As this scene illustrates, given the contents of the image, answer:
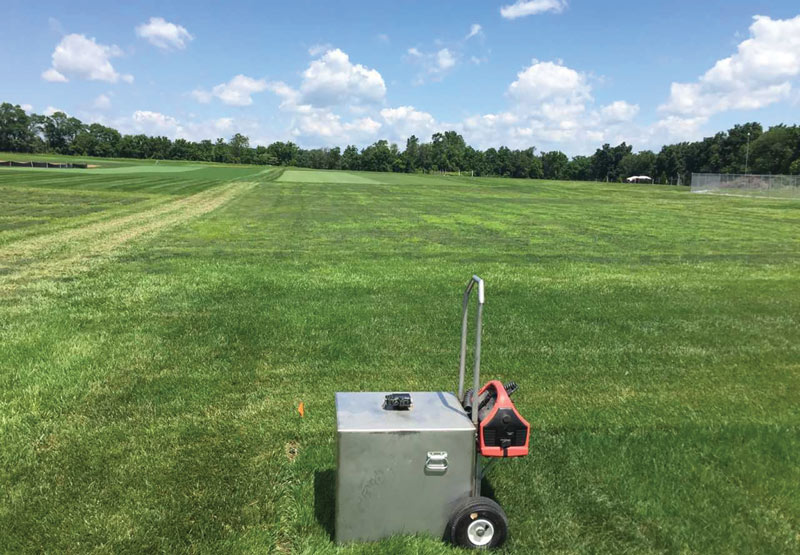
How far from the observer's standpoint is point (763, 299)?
10.5 metres

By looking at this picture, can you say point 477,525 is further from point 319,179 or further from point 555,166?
point 555,166

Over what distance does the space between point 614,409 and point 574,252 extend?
10.5 meters

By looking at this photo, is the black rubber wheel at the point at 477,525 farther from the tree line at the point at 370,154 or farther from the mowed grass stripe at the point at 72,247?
the tree line at the point at 370,154

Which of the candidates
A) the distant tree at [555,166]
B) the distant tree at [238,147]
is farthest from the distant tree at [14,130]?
the distant tree at [555,166]

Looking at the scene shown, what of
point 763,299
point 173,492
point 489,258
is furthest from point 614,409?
point 489,258

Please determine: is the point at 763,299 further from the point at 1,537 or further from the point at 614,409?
the point at 1,537

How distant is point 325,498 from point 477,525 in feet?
3.75

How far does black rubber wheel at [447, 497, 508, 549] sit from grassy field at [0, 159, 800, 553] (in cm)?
16

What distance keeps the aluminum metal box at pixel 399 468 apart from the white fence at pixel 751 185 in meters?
63.6

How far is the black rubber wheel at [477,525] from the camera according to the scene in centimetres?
349

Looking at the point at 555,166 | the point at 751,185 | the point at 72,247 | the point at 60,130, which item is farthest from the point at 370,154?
the point at 72,247

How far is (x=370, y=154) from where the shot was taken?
164625mm

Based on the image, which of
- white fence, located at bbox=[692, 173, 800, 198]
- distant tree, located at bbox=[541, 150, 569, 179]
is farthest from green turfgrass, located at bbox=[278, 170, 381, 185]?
distant tree, located at bbox=[541, 150, 569, 179]

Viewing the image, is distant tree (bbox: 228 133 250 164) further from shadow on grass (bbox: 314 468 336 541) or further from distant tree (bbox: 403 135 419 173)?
shadow on grass (bbox: 314 468 336 541)
